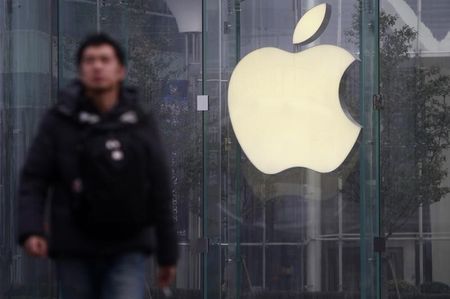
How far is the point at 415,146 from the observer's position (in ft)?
32.5

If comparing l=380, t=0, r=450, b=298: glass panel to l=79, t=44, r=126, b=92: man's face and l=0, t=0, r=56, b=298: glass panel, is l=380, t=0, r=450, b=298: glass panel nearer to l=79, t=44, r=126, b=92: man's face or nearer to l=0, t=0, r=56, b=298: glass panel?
l=0, t=0, r=56, b=298: glass panel

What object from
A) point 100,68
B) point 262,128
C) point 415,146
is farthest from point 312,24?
point 100,68

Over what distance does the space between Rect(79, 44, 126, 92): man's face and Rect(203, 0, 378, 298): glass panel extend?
16.4 ft

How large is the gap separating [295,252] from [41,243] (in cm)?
530

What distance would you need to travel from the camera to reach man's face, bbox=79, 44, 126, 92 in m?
4.99

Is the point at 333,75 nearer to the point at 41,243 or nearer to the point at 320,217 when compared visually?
the point at 320,217

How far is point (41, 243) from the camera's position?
4.86m

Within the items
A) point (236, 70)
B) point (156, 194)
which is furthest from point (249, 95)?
point (156, 194)

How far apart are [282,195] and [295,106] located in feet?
2.29

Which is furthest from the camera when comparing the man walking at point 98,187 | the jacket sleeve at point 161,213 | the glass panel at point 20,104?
the glass panel at point 20,104

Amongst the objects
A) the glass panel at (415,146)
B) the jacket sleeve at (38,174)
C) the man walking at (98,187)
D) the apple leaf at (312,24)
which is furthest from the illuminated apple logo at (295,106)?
the jacket sleeve at (38,174)

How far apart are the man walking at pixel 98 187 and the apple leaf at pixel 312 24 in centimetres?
495

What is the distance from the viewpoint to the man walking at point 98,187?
4.90 meters

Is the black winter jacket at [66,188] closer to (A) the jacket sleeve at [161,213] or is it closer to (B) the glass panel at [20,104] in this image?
(A) the jacket sleeve at [161,213]
